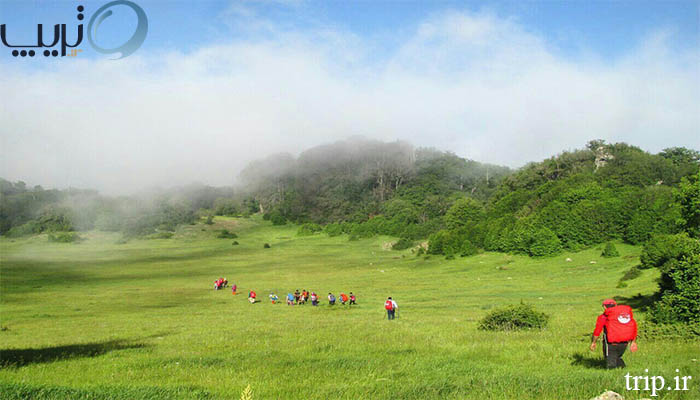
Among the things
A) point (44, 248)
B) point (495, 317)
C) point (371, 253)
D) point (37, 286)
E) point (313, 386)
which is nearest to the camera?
point (313, 386)

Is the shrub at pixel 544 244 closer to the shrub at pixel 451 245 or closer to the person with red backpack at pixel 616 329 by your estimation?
the shrub at pixel 451 245

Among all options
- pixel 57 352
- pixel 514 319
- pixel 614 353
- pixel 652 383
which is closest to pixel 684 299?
pixel 514 319

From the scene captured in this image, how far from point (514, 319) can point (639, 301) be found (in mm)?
17873

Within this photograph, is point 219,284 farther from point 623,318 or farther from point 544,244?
point 623,318

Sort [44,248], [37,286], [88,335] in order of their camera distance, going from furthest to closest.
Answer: [44,248], [37,286], [88,335]

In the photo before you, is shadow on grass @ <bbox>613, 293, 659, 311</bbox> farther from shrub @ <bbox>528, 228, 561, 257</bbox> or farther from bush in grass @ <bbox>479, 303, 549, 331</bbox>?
shrub @ <bbox>528, 228, 561, 257</bbox>

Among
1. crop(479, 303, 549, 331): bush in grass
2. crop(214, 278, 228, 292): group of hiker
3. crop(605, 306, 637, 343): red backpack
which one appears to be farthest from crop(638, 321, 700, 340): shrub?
crop(214, 278, 228, 292): group of hiker

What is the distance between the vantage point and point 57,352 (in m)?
18.1

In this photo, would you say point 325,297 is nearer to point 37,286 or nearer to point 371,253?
point 37,286

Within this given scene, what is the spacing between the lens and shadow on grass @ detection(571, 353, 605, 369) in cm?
1328

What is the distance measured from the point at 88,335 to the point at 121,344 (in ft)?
20.7

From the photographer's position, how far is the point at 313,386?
452 inches

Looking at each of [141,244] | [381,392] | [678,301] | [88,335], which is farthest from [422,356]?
[141,244]

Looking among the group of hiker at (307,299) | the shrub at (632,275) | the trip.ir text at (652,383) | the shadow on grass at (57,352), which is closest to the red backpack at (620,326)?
the trip.ir text at (652,383)
